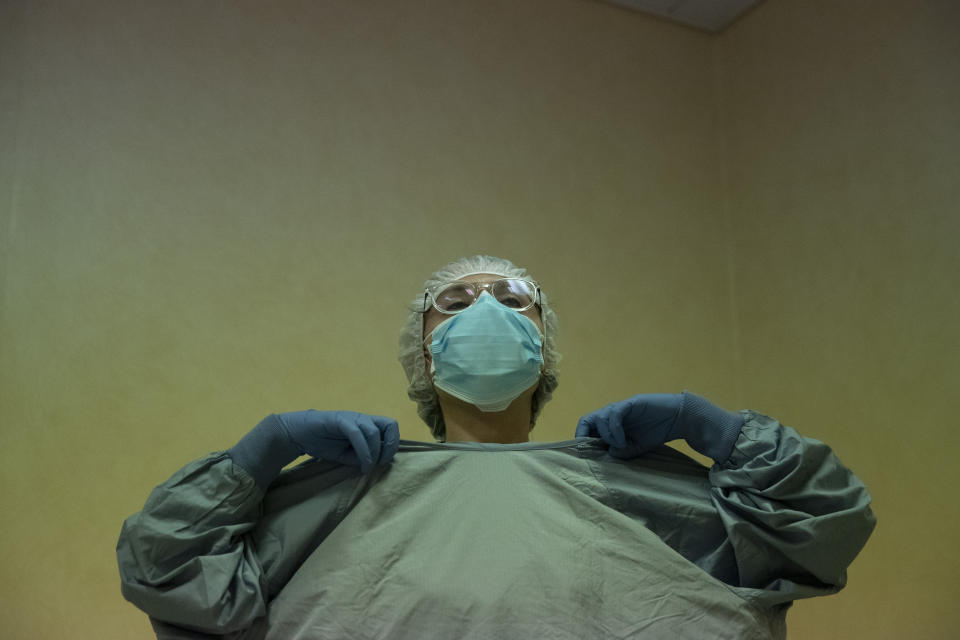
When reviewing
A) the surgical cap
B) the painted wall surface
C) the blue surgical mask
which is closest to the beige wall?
the painted wall surface

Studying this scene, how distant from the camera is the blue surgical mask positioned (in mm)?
1781

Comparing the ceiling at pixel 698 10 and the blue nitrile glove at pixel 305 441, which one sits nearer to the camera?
the blue nitrile glove at pixel 305 441

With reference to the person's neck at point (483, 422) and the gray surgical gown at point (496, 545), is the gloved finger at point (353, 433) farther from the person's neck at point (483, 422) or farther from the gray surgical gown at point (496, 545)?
the person's neck at point (483, 422)

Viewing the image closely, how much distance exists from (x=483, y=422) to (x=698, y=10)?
8.12 ft

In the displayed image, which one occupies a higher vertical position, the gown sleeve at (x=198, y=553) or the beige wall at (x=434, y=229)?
the beige wall at (x=434, y=229)

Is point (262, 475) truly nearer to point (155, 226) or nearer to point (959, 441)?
point (155, 226)

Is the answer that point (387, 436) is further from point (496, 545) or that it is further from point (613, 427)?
point (613, 427)

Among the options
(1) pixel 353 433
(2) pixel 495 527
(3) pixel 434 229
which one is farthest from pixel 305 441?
(3) pixel 434 229

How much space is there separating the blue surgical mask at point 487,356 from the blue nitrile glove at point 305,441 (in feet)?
0.76

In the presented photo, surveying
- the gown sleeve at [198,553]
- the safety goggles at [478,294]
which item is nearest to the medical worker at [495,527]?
the gown sleeve at [198,553]

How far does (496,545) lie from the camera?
5.12ft

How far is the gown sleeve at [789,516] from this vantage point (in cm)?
156

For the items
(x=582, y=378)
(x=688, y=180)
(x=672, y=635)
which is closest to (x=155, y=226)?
(x=582, y=378)

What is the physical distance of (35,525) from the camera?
225 cm
